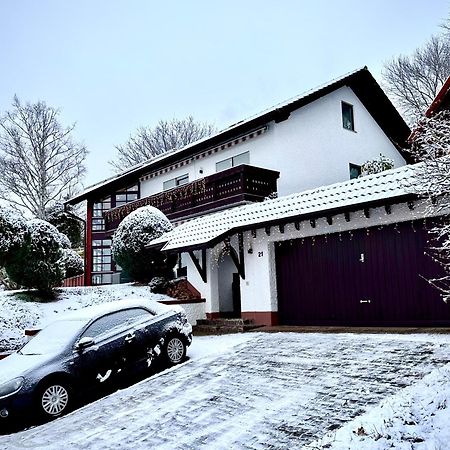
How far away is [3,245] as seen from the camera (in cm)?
1429

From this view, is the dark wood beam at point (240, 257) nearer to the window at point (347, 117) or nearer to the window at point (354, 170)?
the window at point (354, 170)

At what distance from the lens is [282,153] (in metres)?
18.6

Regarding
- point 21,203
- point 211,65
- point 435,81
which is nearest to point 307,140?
point 435,81

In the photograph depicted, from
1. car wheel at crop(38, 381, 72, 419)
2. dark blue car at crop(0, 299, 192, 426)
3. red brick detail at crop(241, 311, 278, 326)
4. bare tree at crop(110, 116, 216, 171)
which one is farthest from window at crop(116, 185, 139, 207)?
car wheel at crop(38, 381, 72, 419)

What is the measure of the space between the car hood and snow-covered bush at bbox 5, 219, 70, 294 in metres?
6.29

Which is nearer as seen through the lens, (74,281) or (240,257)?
(240,257)

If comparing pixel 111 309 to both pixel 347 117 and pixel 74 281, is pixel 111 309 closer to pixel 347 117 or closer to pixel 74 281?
pixel 347 117

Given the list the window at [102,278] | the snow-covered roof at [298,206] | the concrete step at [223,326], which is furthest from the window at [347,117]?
the window at [102,278]

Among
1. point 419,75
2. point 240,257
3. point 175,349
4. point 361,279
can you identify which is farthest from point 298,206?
point 419,75

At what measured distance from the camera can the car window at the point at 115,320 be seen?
9.04 m

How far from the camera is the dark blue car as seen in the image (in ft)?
25.7

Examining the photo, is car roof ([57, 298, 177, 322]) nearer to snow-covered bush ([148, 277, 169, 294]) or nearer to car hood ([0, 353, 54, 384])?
car hood ([0, 353, 54, 384])

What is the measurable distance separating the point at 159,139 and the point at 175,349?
36.0 meters

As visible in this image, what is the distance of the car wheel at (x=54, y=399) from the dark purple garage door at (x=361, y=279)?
672cm
